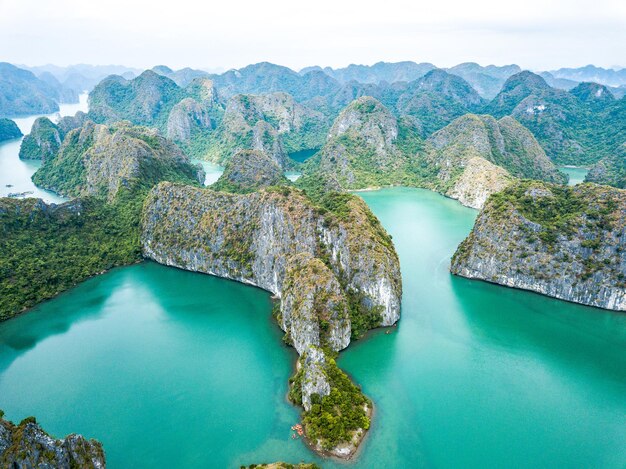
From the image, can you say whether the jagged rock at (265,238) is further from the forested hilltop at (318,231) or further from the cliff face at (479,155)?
the cliff face at (479,155)

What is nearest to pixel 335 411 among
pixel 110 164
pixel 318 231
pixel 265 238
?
pixel 318 231

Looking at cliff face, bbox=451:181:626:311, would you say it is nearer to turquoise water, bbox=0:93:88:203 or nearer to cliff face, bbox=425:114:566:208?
cliff face, bbox=425:114:566:208

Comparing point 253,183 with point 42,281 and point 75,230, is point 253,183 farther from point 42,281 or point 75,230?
point 42,281

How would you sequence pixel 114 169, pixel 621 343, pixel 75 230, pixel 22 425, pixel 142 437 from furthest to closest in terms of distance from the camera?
pixel 114 169 → pixel 75 230 → pixel 621 343 → pixel 142 437 → pixel 22 425

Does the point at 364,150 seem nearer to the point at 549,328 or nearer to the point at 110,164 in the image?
the point at 110,164

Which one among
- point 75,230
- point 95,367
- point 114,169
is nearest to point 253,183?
point 114,169

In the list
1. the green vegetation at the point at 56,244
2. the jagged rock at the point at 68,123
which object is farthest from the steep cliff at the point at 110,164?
the jagged rock at the point at 68,123
